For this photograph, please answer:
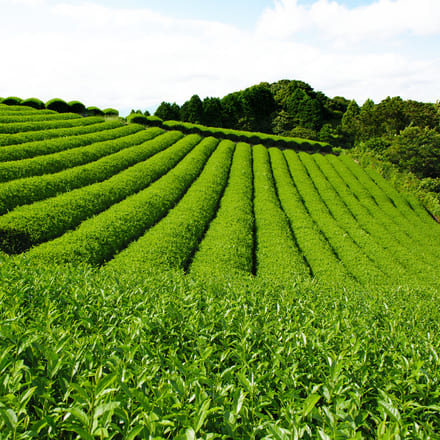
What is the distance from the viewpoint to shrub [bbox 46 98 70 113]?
1341 inches

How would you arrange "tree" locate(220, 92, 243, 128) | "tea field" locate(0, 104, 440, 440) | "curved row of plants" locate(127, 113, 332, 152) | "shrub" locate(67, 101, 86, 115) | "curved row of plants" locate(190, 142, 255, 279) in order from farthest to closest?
"tree" locate(220, 92, 243, 128)
"curved row of plants" locate(127, 113, 332, 152)
"shrub" locate(67, 101, 86, 115)
"curved row of plants" locate(190, 142, 255, 279)
"tea field" locate(0, 104, 440, 440)

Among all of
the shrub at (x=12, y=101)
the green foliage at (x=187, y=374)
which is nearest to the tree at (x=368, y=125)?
the shrub at (x=12, y=101)

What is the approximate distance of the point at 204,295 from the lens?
4.86 metres

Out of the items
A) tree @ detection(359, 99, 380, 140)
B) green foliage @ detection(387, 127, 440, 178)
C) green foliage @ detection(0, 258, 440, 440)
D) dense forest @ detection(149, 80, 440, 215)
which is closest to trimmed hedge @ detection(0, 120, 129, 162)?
green foliage @ detection(0, 258, 440, 440)

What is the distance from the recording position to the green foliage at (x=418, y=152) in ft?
116

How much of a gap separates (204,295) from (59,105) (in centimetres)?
3815

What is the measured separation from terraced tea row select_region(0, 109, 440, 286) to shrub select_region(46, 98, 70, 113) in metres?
13.2

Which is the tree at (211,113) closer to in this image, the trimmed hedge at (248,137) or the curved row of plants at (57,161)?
the trimmed hedge at (248,137)

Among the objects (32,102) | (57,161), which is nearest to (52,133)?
(57,161)

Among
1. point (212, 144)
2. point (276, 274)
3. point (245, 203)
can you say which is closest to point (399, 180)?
point (212, 144)

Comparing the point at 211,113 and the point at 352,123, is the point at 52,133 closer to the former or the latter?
the point at 211,113

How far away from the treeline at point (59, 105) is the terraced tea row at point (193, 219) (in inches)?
521

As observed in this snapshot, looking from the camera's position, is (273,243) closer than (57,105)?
Yes

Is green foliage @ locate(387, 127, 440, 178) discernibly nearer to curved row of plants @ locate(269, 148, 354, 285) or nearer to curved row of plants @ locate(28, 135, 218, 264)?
curved row of plants @ locate(269, 148, 354, 285)
